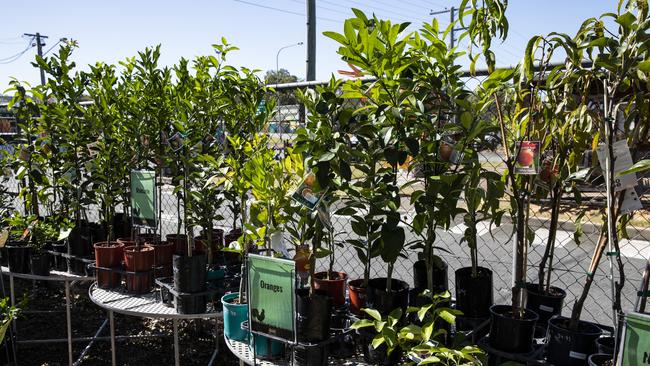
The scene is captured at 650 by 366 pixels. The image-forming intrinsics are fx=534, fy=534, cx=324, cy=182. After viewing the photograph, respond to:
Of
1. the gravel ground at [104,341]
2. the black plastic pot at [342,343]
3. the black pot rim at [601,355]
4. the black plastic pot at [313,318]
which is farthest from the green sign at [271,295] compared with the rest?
the gravel ground at [104,341]

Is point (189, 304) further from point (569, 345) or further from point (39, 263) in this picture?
point (569, 345)

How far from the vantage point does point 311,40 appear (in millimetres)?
7059

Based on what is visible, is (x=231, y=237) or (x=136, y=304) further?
(x=231, y=237)

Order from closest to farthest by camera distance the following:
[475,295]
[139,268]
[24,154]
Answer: [475,295] → [139,268] → [24,154]

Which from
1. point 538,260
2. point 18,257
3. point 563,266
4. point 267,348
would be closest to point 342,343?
point 267,348

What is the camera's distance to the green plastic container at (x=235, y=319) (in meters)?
2.00

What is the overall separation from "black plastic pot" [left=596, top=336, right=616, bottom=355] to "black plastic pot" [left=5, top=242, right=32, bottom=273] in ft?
9.19

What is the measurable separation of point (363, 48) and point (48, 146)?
2269 millimetres

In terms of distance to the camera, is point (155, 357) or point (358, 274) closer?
point (155, 357)

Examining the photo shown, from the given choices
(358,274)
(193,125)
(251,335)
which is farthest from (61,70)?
(358,274)

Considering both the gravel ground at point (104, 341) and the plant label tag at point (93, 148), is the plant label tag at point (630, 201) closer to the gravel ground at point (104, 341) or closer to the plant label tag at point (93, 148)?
the gravel ground at point (104, 341)

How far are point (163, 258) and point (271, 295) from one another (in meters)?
1.14

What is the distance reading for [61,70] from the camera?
9.59ft

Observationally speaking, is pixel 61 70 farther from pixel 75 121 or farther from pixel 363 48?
pixel 363 48
